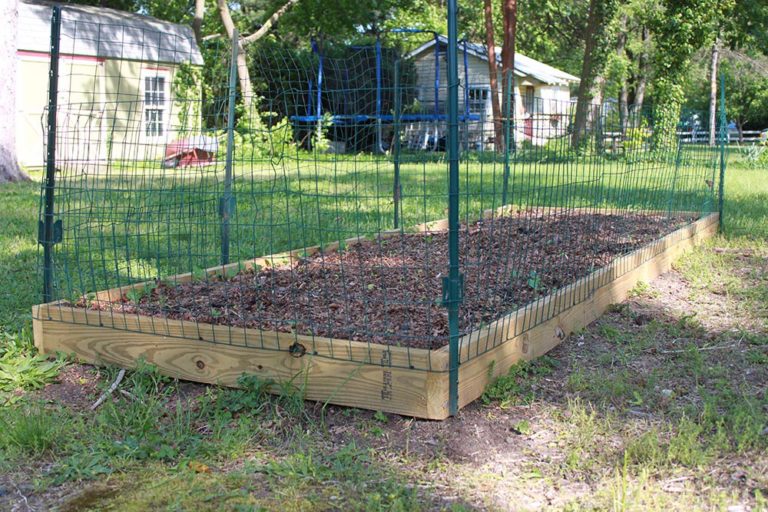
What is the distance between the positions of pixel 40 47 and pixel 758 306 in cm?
1509

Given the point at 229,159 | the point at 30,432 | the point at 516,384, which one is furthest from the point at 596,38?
the point at 30,432

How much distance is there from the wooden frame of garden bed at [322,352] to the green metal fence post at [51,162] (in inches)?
7.9

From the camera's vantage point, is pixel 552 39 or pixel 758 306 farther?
pixel 552 39

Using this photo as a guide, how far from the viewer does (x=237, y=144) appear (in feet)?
19.3

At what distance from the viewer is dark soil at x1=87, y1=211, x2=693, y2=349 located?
3.82 m

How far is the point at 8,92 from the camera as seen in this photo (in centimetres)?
1159

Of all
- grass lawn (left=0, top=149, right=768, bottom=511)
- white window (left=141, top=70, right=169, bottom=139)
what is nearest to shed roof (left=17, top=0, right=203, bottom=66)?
white window (left=141, top=70, right=169, bottom=139)

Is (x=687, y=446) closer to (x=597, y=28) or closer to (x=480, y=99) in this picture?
(x=480, y=99)

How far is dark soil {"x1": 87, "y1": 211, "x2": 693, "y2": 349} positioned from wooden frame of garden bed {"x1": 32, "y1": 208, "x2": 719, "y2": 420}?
149 mm

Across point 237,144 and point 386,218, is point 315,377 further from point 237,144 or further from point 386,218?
point 386,218

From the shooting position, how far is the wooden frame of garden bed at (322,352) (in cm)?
329

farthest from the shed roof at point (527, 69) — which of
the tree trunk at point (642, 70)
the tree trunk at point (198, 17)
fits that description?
the tree trunk at point (198, 17)

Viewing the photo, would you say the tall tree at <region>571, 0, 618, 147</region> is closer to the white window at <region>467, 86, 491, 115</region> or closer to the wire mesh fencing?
the wire mesh fencing

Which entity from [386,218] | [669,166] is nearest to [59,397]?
[386,218]
